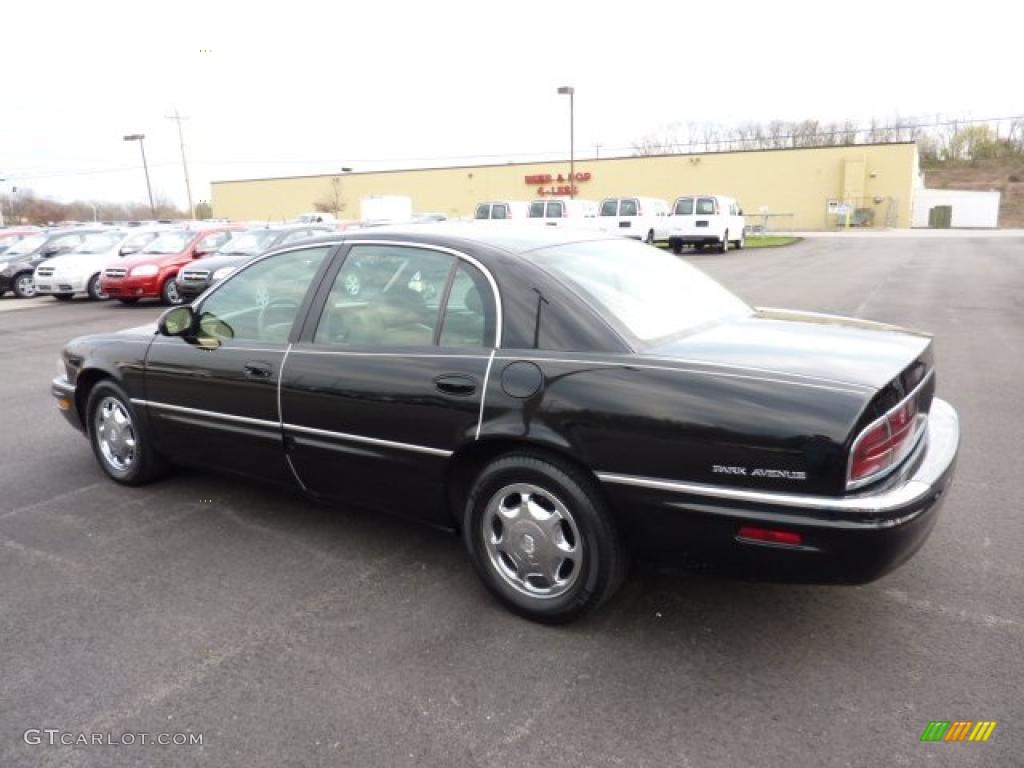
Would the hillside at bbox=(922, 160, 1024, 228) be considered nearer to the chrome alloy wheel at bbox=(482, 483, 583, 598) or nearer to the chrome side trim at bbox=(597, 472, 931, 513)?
the chrome side trim at bbox=(597, 472, 931, 513)

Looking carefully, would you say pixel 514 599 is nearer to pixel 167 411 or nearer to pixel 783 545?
pixel 783 545

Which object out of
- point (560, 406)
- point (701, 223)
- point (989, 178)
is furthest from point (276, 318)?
point (989, 178)

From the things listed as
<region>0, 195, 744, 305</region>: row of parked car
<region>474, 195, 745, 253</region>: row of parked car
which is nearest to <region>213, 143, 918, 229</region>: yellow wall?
<region>474, 195, 745, 253</region>: row of parked car

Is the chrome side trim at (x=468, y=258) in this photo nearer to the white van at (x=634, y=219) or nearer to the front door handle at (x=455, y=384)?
the front door handle at (x=455, y=384)

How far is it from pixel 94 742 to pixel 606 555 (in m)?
1.84

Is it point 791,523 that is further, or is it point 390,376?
point 390,376

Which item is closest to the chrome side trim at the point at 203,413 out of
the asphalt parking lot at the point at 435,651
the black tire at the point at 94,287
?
the asphalt parking lot at the point at 435,651

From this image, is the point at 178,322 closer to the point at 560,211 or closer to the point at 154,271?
the point at 154,271

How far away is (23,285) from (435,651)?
20866mm

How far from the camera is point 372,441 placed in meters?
3.59

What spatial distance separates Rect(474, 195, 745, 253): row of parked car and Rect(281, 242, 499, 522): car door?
25859 millimetres

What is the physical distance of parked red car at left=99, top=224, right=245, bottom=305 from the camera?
15.8 meters

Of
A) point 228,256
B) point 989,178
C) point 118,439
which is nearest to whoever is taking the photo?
point 118,439

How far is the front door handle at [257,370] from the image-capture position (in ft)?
13.0
